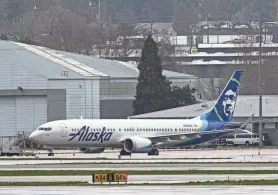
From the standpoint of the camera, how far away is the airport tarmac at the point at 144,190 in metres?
59.3

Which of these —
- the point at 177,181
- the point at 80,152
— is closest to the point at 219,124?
the point at 80,152

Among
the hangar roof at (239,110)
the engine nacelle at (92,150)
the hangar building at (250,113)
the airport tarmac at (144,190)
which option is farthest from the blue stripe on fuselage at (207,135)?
the airport tarmac at (144,190)

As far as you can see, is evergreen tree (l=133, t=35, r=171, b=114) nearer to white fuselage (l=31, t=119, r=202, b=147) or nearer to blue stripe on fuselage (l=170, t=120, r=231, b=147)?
blue stripe on fuselage (l=170, t=120, r=231, b=147)

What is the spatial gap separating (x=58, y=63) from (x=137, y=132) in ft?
126

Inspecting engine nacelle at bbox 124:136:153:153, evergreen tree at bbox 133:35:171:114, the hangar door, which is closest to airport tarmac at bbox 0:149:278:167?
engine nacelle at bbox 124:136:153:153

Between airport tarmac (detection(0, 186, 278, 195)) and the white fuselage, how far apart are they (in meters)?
41.3

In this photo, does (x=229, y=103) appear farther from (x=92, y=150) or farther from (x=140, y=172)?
(x=140, y=172)

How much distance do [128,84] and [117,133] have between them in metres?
41.3

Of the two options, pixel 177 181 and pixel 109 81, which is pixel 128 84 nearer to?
pixel 109 81

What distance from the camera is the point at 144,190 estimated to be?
60.9 metres

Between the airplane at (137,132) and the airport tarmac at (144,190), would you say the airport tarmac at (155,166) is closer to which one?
the airport tarmac at (144,190)

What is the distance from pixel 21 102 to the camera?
139 m

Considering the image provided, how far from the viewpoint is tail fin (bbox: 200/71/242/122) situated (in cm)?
11397

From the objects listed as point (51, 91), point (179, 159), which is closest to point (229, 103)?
point (179, 159)
